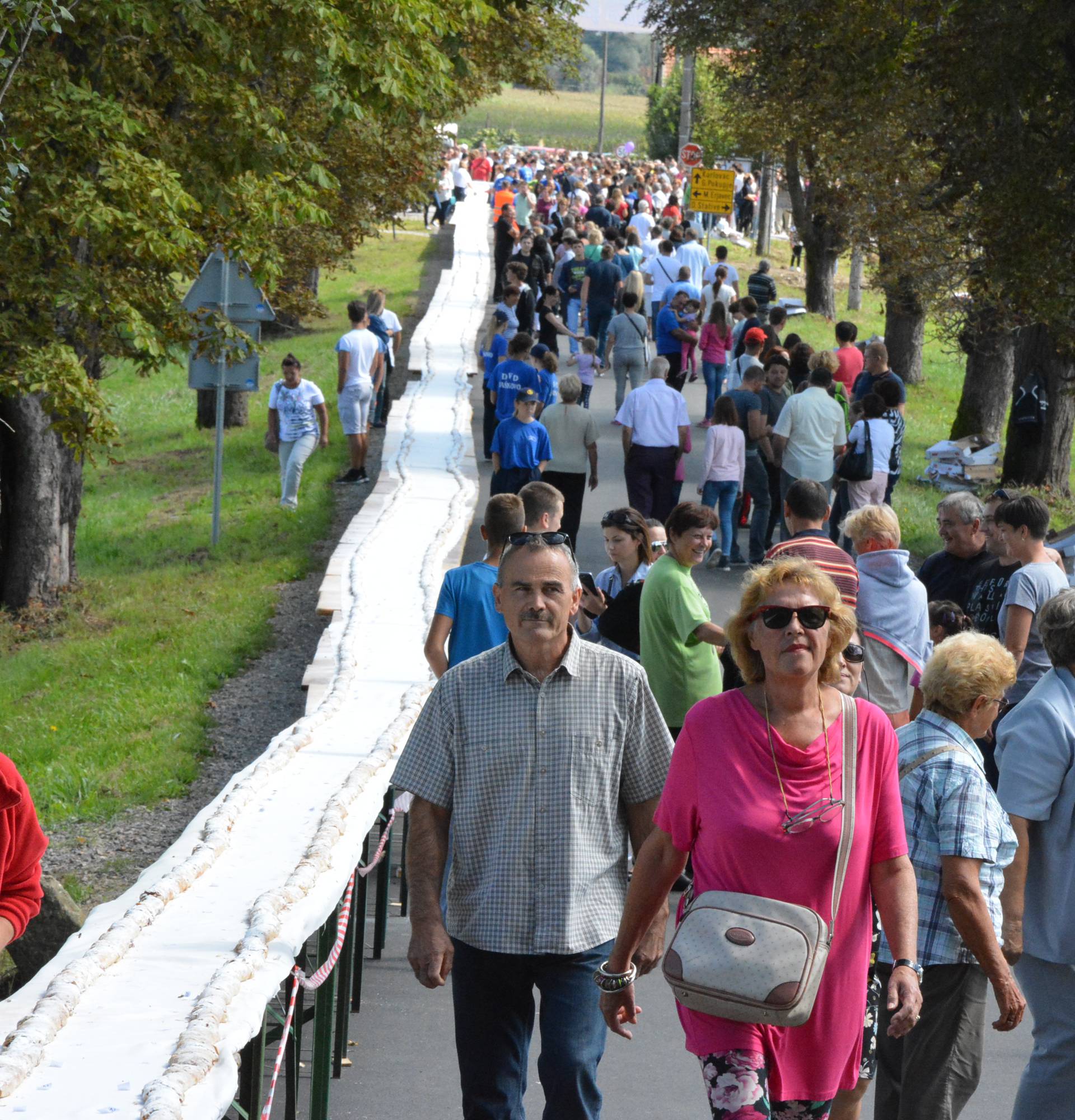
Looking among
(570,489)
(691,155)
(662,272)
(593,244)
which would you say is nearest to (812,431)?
(570,489)

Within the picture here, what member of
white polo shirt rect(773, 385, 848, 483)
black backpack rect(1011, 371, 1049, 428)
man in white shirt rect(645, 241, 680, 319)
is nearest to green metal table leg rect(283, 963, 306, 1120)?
white polo shirt rect(773, 385, 848, 483)

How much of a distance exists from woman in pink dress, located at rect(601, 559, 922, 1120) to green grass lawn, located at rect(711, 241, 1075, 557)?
490 inches

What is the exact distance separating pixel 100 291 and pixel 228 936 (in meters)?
9.49

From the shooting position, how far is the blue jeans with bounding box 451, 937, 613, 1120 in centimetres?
442

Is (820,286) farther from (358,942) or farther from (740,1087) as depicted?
(740,1087)

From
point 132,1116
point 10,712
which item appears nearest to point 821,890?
point 132,1116

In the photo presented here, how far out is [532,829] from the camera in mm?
4414

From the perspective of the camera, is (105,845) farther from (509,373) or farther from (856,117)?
(856,117)

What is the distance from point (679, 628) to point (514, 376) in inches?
303

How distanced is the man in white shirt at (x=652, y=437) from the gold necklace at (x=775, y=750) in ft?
32.2

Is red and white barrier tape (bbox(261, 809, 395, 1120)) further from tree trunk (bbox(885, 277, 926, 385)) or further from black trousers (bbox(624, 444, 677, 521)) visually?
tree trunk (bbox(885, 277, 926, 385))

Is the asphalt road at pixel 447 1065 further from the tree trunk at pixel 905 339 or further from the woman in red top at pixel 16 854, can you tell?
the tree trunk at pixel 905 339

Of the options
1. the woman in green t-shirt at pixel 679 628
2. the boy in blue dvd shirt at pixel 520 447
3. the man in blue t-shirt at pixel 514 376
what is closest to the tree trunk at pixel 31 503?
the man in blue t-shirt at pixel 514 376

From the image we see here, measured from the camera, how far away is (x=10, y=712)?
522 inches
